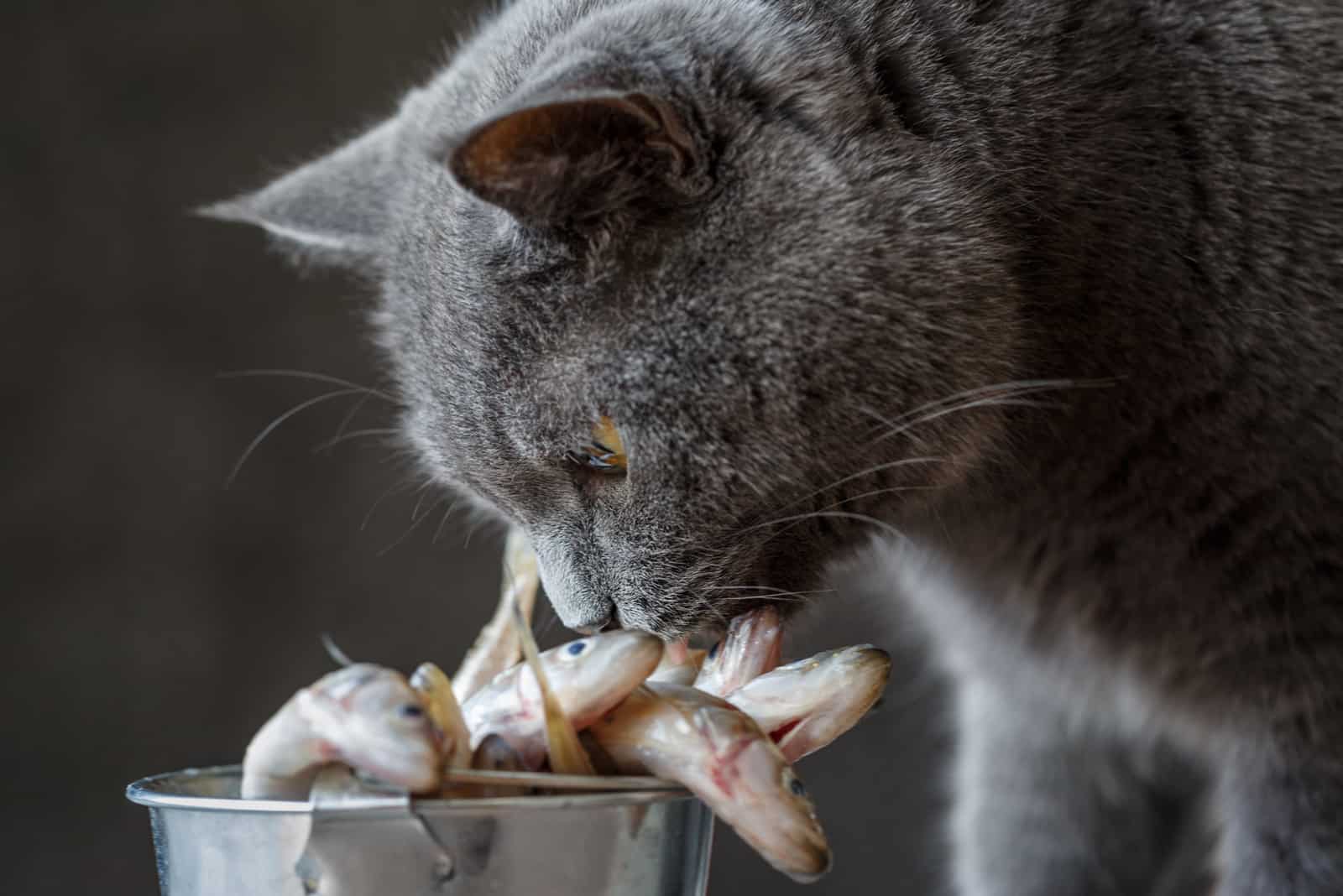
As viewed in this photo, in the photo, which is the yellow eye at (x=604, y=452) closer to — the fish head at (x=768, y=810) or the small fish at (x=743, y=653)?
the small fish at (x=743, y=653)

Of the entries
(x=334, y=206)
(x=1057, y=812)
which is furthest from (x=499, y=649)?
(x=1057, y=812)

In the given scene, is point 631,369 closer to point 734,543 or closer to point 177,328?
point 734,543

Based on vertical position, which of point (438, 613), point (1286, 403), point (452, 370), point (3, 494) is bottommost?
point (438, 613)

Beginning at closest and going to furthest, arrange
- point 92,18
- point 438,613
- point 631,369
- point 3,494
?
point 631,369, point 3,494, point 92,18, point 438,613

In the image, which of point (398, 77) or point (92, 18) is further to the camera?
point (398, 77)

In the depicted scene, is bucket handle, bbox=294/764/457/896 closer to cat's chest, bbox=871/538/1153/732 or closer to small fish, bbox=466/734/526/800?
small fish, bbox=466/734/526/800

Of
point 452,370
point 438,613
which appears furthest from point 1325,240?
point 438,613
